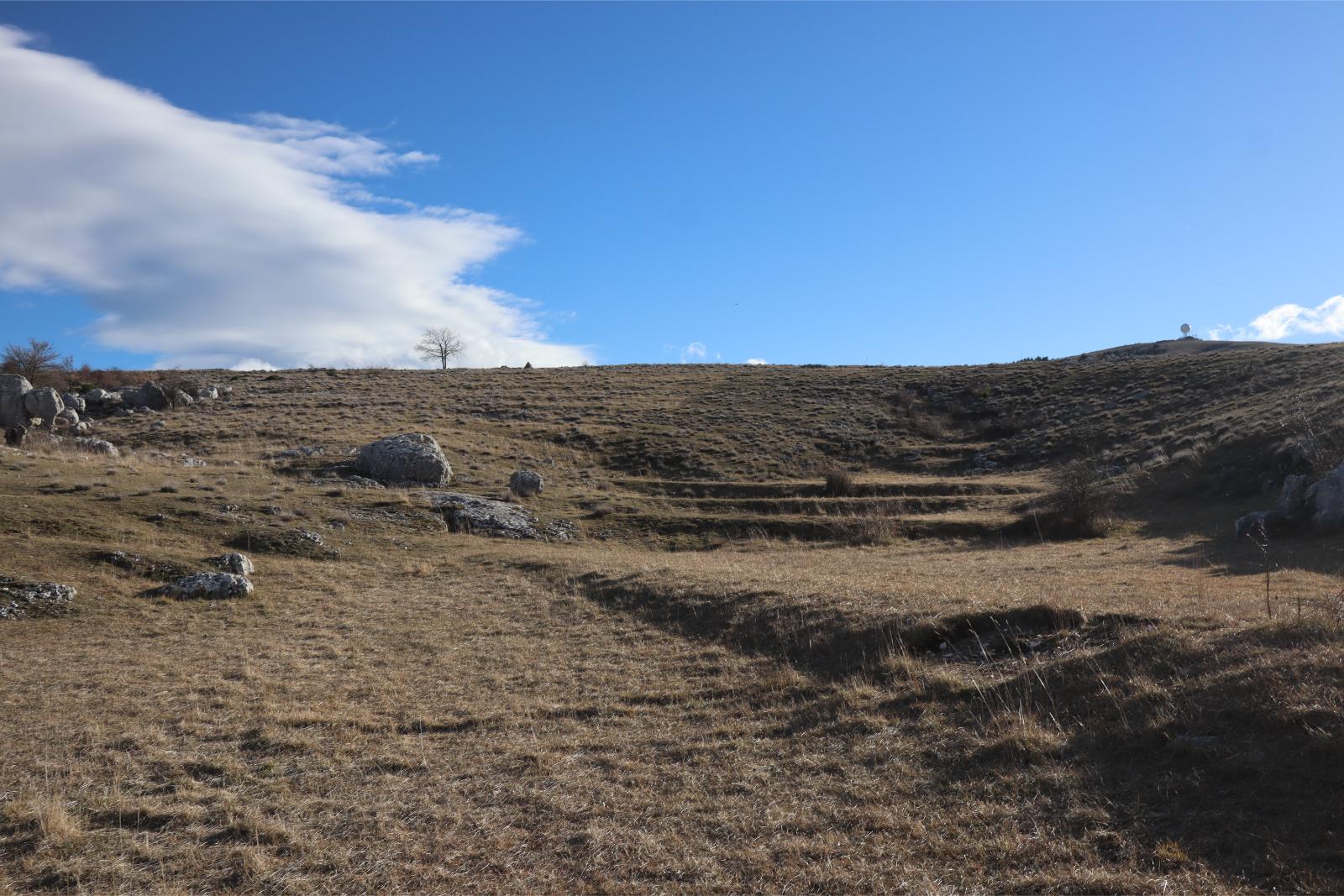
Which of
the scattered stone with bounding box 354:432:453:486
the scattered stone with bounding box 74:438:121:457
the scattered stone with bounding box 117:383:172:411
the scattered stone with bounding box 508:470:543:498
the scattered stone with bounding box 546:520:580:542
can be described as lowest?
the scattered stone with bounding box 546:520:580:542

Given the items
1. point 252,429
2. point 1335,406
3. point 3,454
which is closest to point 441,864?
point 3,454

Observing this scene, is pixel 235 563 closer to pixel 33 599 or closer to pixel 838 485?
pixel 33 599

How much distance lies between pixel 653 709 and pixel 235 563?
1540 centimetres

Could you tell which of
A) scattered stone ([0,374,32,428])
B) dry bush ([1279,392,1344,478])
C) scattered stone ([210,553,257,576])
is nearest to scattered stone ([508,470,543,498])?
scattered stone ([210,553,257,576])

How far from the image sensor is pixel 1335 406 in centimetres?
3369

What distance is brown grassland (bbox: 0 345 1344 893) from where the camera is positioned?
6504 mm

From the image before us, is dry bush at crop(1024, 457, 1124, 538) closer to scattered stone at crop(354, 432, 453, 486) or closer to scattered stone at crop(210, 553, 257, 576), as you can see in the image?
scattered stone at crop(354, 432, 453, 486)

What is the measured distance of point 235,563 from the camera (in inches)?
822

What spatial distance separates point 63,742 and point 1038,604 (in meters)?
13.8

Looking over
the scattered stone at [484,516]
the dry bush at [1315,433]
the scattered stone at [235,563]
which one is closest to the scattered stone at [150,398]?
the scattered stone at [484,516]

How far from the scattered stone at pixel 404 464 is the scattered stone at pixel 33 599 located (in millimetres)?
17991

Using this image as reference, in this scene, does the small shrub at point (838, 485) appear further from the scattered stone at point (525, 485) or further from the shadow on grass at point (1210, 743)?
the shadow on grass at point (1210, 743)

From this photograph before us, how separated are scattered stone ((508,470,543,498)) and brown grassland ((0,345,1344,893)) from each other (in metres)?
6.28

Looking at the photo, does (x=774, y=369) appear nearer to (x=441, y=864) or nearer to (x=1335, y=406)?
(x=1335, y=406)
